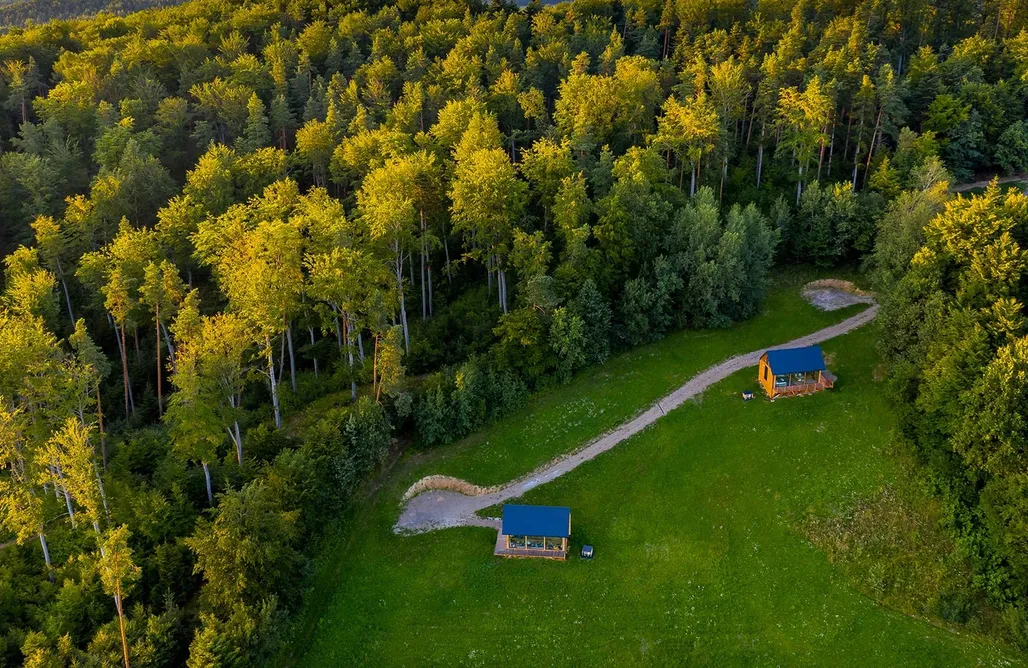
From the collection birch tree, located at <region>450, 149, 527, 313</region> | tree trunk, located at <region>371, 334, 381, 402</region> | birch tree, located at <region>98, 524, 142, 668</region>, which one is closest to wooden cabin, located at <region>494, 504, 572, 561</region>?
tree trunk, located at <region>371, 334, 381, 402</region>

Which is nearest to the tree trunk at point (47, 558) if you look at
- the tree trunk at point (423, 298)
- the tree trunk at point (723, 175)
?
the tree trunk at point (423, 298)

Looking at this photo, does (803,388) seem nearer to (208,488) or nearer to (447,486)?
(447,486)

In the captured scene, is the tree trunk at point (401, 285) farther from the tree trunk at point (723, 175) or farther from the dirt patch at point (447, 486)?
the tree trunk at point (723, 175)

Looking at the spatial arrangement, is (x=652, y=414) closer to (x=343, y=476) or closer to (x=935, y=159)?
(x=343, y=476)

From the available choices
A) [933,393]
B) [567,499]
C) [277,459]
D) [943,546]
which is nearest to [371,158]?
[277,459]

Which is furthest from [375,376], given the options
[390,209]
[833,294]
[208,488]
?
[833,294]

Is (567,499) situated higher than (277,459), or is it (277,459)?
(277,459)

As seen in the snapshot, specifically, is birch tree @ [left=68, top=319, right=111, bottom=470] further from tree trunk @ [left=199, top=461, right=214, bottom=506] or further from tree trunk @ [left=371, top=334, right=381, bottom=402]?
tree trunk @ [left=371, top=334, right=381, bottom=402]
